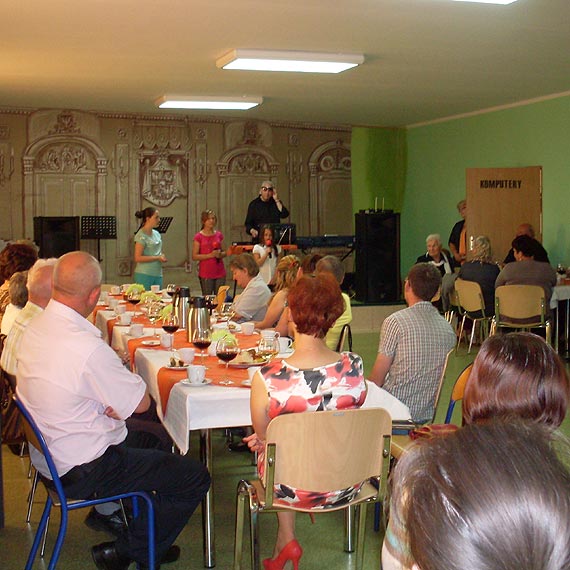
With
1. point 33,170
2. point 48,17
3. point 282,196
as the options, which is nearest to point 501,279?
point 48,17

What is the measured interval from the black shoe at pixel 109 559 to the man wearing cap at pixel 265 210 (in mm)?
9736

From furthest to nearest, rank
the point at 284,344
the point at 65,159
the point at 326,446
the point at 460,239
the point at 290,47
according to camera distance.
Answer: the point at 65,159 → the point at 460,239 → the point at 290,47 → the point at 284,344 → the point at 326,446

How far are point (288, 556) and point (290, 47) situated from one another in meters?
5.25

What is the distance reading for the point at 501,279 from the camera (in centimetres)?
919

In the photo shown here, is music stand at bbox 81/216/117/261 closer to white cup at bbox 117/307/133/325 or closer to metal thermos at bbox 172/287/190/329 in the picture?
white cup at bbox 117/307/133/325

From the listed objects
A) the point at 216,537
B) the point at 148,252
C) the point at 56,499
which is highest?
the point at 148,252

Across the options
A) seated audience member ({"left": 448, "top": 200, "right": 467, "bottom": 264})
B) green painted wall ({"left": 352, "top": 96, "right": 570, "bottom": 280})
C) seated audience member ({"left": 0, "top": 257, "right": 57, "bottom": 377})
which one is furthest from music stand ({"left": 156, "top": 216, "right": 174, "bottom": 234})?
seated audience member ({"left": 0, "top": 257, "right": 57, "bottom": 377})

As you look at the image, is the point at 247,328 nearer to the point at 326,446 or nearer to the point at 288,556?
the point at 288,556

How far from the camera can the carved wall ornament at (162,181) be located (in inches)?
575

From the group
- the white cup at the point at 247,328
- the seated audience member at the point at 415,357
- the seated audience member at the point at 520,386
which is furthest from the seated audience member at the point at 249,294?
the seated audience member at the point at 520,386

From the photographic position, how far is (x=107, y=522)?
4.40m

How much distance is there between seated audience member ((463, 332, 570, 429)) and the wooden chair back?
0.82 meters

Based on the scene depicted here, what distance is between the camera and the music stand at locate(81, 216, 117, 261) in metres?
13.8

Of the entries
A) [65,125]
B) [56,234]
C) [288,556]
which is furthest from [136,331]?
[65,125]
